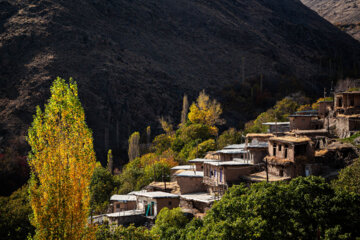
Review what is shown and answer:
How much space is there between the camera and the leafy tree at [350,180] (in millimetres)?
17250

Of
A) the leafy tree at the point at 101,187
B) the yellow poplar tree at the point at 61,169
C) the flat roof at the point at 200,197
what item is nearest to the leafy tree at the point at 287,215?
the yellow poplar tree at the point at 61,169

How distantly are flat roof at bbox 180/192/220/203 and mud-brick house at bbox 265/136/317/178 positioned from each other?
4.45 metres

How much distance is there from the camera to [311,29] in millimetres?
108375

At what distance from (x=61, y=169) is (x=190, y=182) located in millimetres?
15233

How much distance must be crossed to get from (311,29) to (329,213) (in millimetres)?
104569

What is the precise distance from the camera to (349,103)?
29.5 metres

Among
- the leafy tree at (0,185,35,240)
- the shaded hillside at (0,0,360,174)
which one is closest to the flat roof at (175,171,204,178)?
the leafy tree at (0,185,35,240)

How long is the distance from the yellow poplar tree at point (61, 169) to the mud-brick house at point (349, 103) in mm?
23326

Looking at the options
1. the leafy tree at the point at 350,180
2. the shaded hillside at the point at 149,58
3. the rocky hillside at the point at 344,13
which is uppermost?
the rocky hillside at the point at 344,13

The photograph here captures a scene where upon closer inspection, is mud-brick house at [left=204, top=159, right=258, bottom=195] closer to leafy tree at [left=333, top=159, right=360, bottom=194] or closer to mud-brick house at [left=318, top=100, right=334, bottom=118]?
leafy tree at [left=333, top=159, right=360, bottom=194]

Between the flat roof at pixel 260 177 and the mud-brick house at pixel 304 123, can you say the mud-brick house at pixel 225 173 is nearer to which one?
the flat roof at pixel 260 177

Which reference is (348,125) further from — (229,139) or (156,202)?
(156,202)

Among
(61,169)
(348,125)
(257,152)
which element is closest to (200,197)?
(257,152)

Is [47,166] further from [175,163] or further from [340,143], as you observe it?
[175,163]
